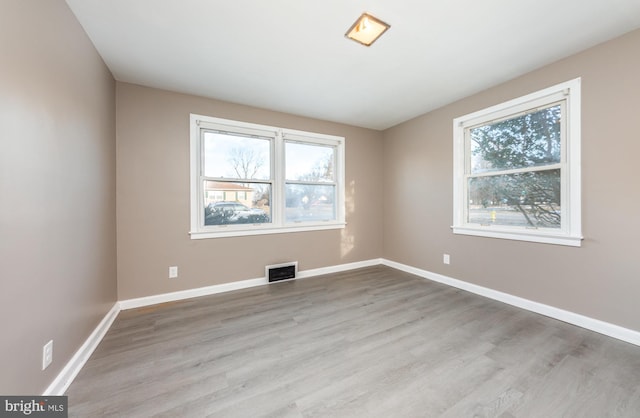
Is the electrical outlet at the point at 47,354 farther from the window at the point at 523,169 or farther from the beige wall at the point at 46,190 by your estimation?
the window at the point at 523,169

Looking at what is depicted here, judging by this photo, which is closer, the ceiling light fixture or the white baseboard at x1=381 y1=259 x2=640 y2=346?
the ceiling light fixture

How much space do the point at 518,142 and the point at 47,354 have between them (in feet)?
14.4

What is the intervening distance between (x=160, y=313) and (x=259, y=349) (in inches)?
53.8

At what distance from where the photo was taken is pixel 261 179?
3406mm

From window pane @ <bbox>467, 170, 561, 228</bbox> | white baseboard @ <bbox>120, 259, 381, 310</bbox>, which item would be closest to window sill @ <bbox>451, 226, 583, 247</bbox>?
window pane @ <bbox>467, 170, 561, 228</bbox>

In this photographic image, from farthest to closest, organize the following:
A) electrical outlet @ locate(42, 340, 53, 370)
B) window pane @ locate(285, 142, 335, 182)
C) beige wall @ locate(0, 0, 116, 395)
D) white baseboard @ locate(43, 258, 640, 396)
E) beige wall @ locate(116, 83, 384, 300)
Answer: window pane @ locate(285, 142, 335, 182) < beige wall @ locate(116, 83, 384, 300) < white baseboard @ locate(43, 258, 640, 396) < electrical outlet @ locate(42, 340, 53, 370) < beige wall @ locate(0, 0, 116, 395)

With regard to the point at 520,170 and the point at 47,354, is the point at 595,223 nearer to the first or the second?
the point at 520,170

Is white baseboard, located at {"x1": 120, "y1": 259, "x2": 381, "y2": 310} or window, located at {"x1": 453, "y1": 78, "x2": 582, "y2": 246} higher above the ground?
window, located at {"x1": 453, "y1": 78, "x2": 582, "y2": 246}

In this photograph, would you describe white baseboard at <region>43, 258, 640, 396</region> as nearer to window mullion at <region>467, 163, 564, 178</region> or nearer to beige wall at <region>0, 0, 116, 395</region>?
beige wall at <region>0, 0, 116, 395</region>

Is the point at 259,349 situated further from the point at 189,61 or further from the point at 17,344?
the point at 189,61

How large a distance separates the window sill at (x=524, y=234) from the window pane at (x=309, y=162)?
2140mm

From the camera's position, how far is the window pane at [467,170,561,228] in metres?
2.43

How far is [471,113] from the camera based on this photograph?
3.04 metres

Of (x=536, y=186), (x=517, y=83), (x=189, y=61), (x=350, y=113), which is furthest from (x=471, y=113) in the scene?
(x=189, y=61)
